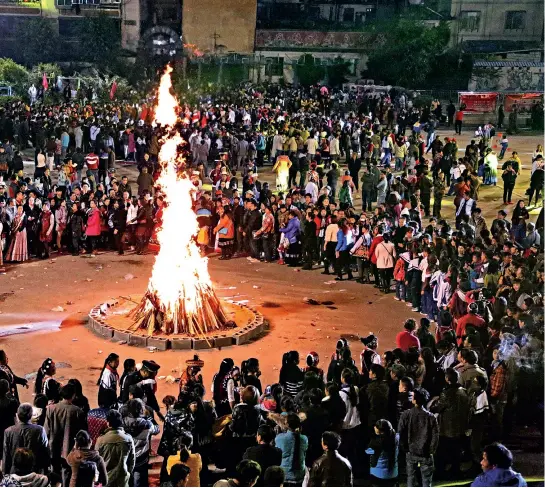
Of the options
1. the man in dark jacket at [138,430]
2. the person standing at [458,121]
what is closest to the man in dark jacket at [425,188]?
the man in dark jacket at [138,430]

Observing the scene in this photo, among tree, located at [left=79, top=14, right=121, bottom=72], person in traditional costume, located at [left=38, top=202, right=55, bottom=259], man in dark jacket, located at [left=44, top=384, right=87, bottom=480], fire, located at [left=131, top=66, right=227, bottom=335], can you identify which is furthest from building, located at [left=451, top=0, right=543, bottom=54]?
man in dark jacket, located at [left=44, top=384, right=87, bottom=480]

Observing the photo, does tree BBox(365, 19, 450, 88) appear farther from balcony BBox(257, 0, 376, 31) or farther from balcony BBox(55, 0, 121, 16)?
balcony BBox(55, 0, 121, 16)

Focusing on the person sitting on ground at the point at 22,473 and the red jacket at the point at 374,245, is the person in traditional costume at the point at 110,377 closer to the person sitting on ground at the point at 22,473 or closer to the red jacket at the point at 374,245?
the person sitting on ground at the point at 22,473

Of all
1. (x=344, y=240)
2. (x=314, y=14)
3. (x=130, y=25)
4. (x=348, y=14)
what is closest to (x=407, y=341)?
(x=344, y=240)

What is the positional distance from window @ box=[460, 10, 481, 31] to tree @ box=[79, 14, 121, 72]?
75.1 ft

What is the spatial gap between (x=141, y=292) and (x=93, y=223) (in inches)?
125

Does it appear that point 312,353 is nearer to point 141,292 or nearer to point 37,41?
point 141,292

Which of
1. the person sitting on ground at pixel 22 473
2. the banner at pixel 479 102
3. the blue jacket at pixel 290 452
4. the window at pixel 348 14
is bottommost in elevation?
the blue jacket at pixel 290 452

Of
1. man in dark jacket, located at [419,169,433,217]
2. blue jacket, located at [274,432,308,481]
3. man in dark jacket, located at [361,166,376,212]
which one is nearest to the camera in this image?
blue jacket, located at [274,432,308,481]

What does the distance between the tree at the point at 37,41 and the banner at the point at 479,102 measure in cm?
2925

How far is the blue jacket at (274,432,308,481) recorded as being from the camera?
331 inches

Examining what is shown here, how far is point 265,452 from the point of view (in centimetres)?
795

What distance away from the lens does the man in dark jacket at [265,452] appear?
793cm

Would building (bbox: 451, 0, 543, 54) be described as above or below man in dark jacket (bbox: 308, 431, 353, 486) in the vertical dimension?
above
